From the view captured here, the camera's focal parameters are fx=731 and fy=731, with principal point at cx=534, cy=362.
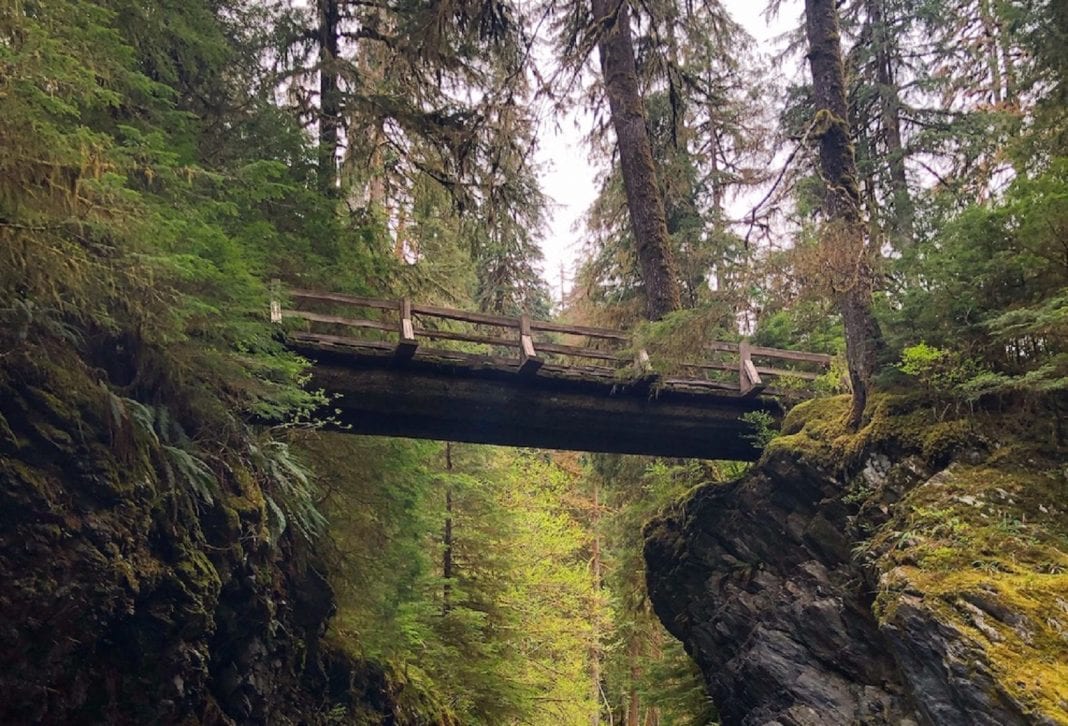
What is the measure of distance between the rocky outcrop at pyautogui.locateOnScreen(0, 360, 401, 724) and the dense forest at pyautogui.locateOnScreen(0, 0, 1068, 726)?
2 centimetres

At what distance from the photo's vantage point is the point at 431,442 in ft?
37.4

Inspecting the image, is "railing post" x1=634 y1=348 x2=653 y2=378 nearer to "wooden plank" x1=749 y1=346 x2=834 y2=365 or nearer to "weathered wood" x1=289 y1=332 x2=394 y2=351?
"wooden plank" x1=749 y1=346 x2=834 y2=365

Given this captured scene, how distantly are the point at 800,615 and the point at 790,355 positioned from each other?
4221 millimetres

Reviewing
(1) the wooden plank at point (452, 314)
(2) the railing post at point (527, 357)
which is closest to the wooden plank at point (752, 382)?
(2) the railing post at point (527, 357)

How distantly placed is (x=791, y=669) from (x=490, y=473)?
7827 millimetres

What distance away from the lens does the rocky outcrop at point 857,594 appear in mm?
4918

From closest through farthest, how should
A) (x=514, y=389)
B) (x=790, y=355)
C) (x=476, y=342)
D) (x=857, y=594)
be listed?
(x=857, y=594)
(x=514, y=389)
(x=476, y=342)
(x=790, y=355)

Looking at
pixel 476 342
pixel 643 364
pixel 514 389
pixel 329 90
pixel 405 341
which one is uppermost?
pixel 329 90

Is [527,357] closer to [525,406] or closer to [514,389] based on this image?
[514,389]

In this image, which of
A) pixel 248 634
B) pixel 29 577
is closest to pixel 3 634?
pixel 29 577

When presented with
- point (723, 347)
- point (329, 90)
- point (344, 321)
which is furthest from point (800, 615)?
point (329, 90)

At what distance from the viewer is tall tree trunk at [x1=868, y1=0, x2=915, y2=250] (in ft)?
50.9

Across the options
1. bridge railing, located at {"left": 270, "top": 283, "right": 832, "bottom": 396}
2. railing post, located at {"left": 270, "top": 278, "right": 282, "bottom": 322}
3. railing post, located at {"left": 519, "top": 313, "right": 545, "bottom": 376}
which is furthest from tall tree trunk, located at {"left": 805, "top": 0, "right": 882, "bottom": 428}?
railing post, located at {"left": 270, "top": 278, "right": 282, "bottom": 322}

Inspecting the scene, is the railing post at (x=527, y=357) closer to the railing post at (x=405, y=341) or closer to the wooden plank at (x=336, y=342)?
the railing post at (x=405, y=341)
